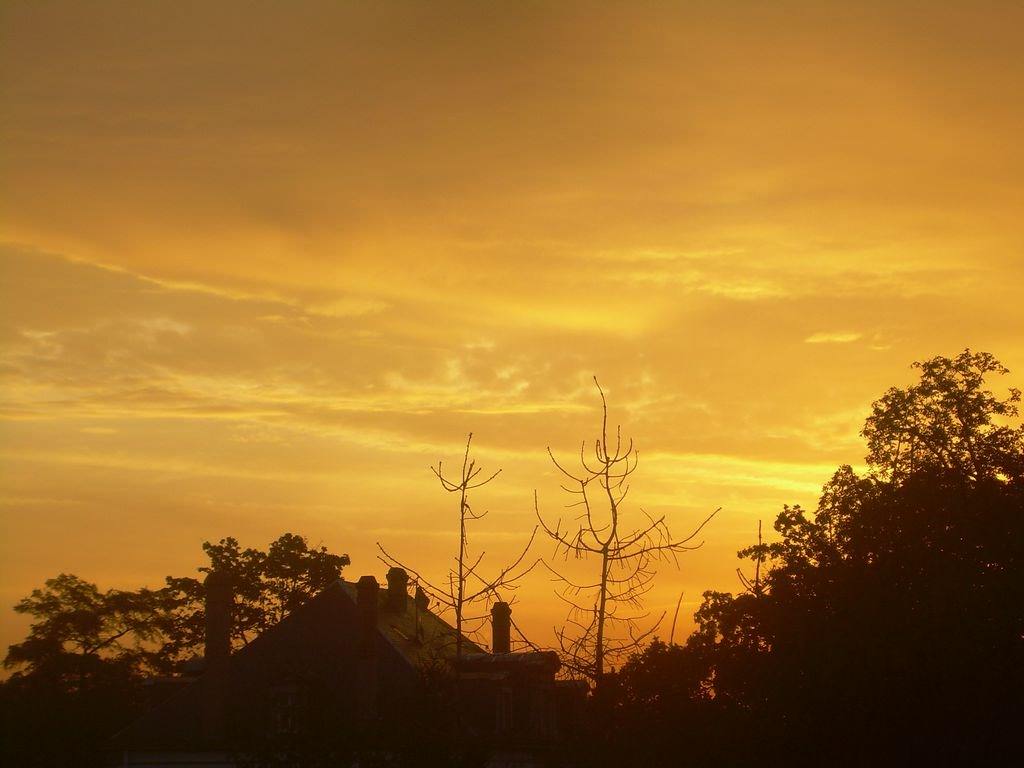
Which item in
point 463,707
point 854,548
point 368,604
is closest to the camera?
point 463,707

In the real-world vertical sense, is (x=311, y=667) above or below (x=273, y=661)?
above

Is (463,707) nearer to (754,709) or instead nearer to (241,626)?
(754,709)

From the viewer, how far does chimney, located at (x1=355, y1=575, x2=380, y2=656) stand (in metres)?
42.4

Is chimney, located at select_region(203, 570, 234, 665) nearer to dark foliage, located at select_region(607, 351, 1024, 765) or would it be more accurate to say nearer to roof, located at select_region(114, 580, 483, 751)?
roof, located at select_region(114, 580, 483, 751)

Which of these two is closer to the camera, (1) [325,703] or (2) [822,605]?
(1) [325,703]

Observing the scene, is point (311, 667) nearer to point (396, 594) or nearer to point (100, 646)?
point (396, 594)

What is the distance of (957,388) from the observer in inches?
1715

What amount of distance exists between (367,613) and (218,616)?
21.3 feet

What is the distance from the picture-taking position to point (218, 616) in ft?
147

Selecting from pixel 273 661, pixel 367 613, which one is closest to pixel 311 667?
pixel 367 613

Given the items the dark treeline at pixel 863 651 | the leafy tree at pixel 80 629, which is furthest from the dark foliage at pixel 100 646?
the dark treeline at pixel 863 651

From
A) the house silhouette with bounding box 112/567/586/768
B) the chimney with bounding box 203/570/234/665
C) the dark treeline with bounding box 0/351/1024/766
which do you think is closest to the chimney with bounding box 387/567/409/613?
the house silhouette with bounding box 112/567/586/768

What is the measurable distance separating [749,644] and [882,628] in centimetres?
466

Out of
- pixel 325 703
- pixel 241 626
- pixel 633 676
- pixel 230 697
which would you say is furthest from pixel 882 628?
pixel 241 626
